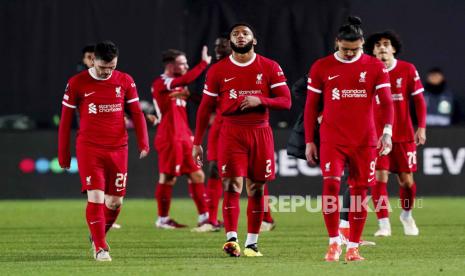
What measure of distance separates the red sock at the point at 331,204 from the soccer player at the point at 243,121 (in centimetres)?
102

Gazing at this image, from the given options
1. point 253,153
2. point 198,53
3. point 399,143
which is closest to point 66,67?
point 198,53

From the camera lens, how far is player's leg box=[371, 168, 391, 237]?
15.0 meters

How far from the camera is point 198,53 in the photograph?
22016 mm

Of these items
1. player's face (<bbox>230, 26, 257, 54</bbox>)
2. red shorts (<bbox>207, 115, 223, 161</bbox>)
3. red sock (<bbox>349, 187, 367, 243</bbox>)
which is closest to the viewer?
red sock (<bbox>349, 187, 367, 243</bbox>)

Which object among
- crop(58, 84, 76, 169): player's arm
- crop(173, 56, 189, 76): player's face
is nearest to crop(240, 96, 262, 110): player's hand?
crop(58, 84, 76, 169): player's arm

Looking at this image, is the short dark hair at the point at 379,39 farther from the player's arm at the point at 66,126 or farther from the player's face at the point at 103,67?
the player's arm at the point at 66,126

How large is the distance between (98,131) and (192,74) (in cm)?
340

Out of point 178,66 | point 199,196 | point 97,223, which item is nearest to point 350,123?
point 97,223

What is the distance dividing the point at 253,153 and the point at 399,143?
2.99 meters

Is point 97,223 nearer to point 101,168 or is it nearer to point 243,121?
point 101,168

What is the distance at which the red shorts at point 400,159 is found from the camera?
49.6 ft

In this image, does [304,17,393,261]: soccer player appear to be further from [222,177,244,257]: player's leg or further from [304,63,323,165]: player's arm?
[222,177,244,257]: player's leg

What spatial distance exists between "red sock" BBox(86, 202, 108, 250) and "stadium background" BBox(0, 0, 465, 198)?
951cm

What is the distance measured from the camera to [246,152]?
1266cm
